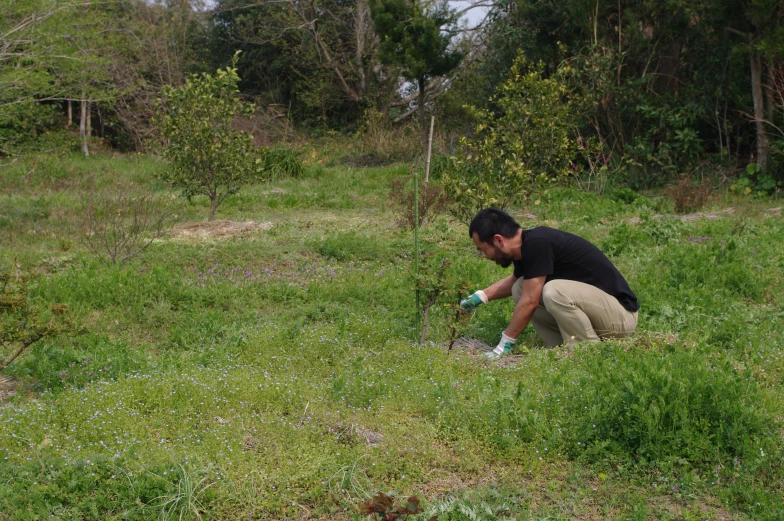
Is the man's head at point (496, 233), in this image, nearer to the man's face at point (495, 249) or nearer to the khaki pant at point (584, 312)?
the man's face at point (495, 249)

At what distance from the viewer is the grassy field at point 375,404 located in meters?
3.50

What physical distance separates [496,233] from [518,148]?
175 inches

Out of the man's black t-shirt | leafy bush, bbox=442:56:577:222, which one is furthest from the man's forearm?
leafy bush, bbox=442:56:577:222

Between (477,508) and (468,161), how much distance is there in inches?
239

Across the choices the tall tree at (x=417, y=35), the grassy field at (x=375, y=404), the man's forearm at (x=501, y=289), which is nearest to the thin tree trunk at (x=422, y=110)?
the tall tree at (x=417, y=35)

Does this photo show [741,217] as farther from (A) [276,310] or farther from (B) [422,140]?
(B) [422,140]

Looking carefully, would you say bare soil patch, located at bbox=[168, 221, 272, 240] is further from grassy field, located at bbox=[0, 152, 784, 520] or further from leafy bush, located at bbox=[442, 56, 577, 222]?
leafy bush, located at bbox=[442, 56, 577, 222]

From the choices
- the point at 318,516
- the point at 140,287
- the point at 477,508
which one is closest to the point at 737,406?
the point at 477,508

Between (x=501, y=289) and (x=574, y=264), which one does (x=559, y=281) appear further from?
(x=501, y=289)

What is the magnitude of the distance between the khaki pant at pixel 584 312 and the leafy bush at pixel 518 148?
3428 mm

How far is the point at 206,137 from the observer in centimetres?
1009

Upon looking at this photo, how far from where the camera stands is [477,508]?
11.1ft

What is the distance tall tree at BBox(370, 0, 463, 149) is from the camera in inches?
630

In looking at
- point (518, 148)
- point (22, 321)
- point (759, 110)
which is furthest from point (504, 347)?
point (759, 110)
